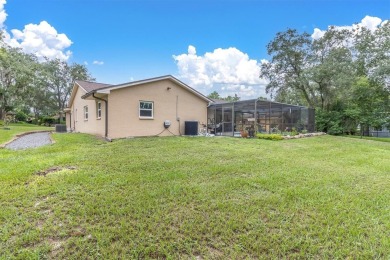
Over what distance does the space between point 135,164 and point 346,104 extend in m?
21.0

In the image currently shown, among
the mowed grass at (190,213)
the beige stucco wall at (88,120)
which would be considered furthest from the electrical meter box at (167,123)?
the mowed grass at (190,213)

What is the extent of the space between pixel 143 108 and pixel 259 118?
8.96 metres

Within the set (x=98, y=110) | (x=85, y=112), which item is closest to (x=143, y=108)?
(x=98, y=110)

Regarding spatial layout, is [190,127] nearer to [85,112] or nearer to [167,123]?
[167,123]

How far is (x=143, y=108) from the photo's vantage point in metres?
12.5

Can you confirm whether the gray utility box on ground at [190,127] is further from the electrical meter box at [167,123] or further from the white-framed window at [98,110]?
the white-framed window at [98,110]

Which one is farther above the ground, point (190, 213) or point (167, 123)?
point (167, 123)

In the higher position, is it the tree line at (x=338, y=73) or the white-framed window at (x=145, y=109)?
the tree line at (x=338, y=73)

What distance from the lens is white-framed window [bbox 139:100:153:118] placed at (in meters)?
12.4

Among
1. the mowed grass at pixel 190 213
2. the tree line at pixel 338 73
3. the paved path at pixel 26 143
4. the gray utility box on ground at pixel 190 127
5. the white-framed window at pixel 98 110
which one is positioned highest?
the tree line at pixel 338 73

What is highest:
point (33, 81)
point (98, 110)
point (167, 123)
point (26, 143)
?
point (33, 81)

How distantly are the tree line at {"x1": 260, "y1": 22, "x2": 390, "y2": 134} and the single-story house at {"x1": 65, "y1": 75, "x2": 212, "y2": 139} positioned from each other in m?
11.2

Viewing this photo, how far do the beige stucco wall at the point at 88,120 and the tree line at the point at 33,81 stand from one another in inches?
317

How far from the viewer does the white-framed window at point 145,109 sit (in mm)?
12438
